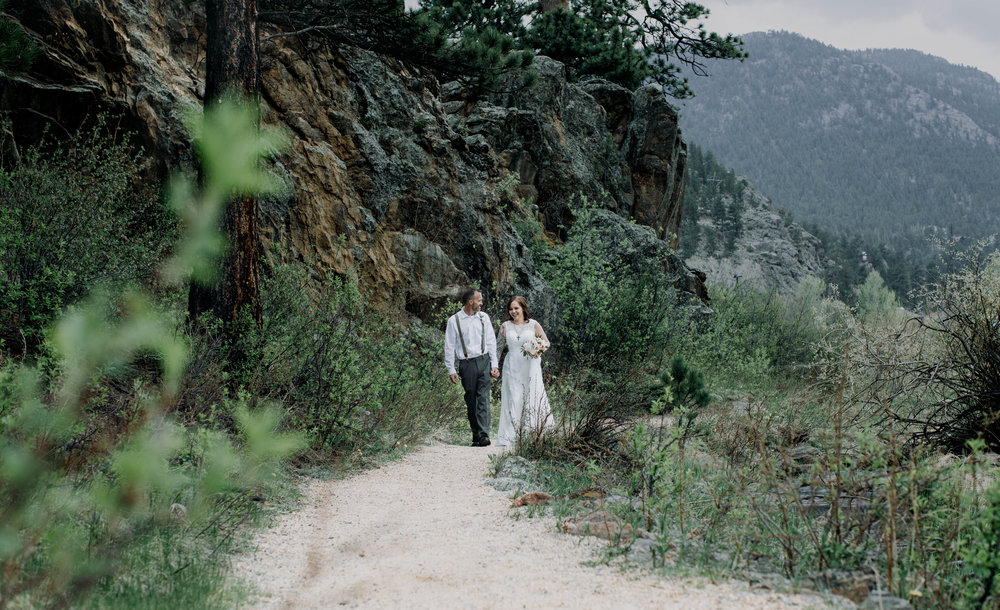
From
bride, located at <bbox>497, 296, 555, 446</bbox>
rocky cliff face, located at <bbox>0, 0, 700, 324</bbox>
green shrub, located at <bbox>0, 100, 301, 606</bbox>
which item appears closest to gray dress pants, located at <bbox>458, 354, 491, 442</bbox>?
bride, located at <bbox>497, 296, 555, 446</bbox>

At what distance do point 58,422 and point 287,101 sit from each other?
32.7 feet

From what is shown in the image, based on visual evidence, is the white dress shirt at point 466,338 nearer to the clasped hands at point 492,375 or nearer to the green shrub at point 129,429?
the clasped hands at point 492,375

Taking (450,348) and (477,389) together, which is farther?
(450,348)

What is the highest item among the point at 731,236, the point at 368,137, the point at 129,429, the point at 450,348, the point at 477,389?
the point at 731,236

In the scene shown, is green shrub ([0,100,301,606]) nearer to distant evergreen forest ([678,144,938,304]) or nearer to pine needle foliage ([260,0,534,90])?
pine needle foliage ([260,0,534,90])

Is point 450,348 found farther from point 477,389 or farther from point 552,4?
point 552,4

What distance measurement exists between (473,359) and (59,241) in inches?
174

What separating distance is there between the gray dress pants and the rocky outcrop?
70397 millimetres

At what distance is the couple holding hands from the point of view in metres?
8.05

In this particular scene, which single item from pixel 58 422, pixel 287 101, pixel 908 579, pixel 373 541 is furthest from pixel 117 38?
pixel 908 579

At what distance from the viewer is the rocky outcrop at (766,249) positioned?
80500 millimetres

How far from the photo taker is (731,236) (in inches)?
3457

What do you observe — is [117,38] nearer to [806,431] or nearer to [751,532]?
[751,532]

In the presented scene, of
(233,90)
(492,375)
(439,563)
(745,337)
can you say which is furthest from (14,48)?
(745,337)
